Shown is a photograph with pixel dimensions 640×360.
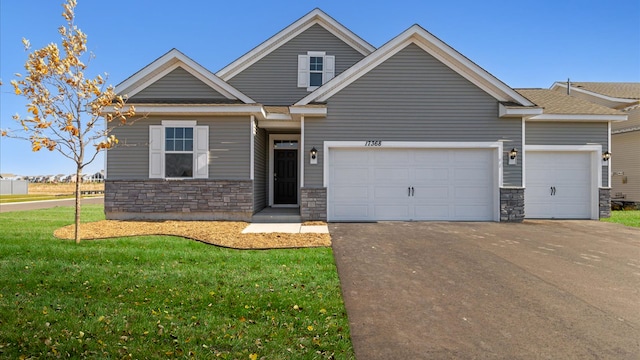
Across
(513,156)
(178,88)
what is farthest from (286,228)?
(513,156)

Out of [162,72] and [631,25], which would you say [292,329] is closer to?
[162,72]

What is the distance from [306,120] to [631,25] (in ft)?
32.8

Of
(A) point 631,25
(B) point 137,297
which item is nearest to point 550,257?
(B) point 137,297

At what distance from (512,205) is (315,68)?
900 centimetres

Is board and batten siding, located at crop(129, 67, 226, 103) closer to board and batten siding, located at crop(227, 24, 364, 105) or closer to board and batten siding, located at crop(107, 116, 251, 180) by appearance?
board and batten siding, located at crop(107, 116, 251, 180)

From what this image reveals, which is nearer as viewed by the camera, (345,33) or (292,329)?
(292,329)

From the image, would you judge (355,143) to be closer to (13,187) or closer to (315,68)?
(315,68)

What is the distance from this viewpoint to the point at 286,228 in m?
9.52

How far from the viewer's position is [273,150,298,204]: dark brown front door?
1361cm

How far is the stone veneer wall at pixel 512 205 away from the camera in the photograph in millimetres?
10820

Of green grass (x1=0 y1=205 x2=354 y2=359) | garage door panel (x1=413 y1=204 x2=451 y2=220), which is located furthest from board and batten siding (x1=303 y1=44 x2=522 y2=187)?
green grass (x1=0 y1=205 x2=354 y2=359)

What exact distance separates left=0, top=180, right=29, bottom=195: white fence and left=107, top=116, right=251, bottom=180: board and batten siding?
30.0 meters

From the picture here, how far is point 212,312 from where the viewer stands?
362cm

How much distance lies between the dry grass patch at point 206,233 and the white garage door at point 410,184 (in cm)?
297
